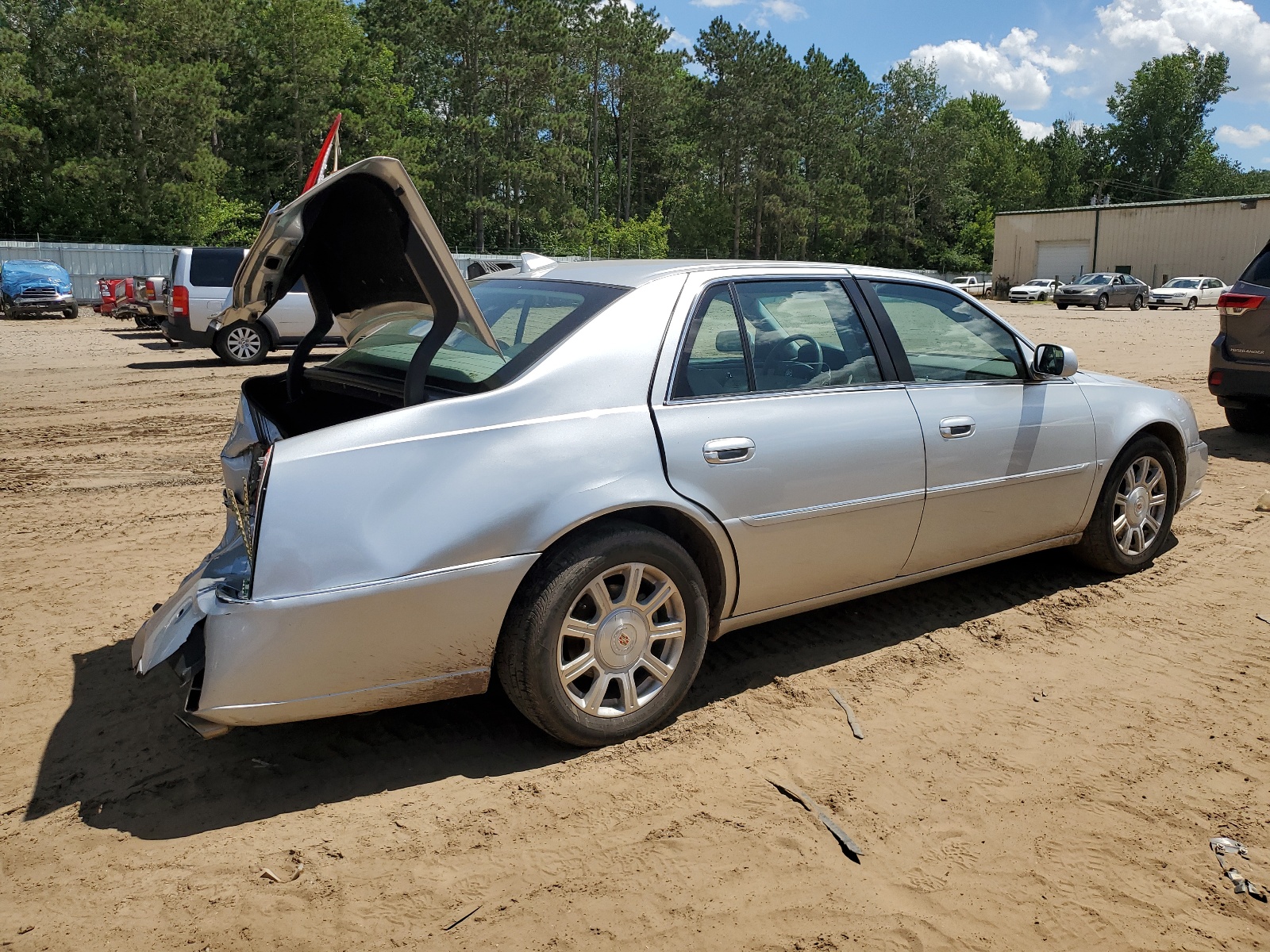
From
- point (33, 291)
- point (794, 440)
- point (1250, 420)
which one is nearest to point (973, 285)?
point (33, 291)

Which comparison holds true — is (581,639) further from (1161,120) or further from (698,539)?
(1161,120)

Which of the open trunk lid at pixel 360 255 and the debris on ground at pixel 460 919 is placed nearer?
the debris on ground at pixel 460 919

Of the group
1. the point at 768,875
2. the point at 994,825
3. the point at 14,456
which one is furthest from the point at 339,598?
the point at 14,456

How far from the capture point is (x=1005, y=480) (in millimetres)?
4434

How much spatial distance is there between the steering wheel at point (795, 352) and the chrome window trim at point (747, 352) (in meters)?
0.09

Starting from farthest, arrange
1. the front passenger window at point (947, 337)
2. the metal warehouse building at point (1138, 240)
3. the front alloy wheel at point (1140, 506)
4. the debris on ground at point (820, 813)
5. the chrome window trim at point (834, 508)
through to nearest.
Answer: the metal warehouse building at point (1138, 240) < the front alloy wheel at point (1140, 506) < the front passenger window at point (947, 337) < the chrome window trim at point (834, 508) < the debris on ground at point (820, 813)

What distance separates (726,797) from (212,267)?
611 inches

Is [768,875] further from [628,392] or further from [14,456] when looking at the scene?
[14,456]

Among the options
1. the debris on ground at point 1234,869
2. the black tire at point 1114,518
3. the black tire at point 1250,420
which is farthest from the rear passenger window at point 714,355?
the black tire at point 1250,420

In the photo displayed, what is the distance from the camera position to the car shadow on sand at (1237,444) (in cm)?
839

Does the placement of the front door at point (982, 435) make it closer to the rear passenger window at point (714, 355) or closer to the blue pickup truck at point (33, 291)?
the rear passenger window at point (714, 355)

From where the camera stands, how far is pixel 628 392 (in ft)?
11.2

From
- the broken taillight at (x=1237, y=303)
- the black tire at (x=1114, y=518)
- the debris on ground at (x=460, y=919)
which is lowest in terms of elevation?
the debris on ground at (x=460, y=919)

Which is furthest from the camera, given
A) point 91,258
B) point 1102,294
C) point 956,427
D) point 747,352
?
point 1102,294
